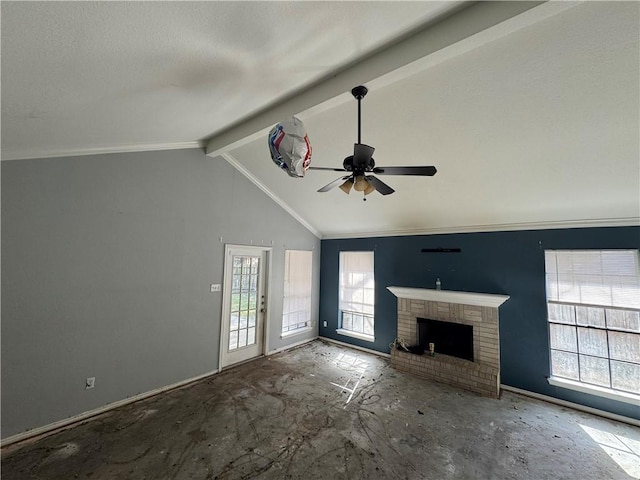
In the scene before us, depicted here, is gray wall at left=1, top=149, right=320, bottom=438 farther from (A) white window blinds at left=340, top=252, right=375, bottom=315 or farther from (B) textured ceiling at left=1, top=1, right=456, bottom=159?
(A) white window blinds at left=340, top=252, right=375, bottom=315

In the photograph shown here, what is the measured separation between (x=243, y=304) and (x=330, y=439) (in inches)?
103

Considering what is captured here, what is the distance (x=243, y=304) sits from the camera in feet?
15.1

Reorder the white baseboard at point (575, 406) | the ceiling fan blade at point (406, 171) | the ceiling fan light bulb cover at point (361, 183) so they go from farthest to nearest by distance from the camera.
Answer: the white baseboard at point (575, 406), the ceiling fan light bulb cover at point (361, 183), the ceiling fan blade at point (406, 171)

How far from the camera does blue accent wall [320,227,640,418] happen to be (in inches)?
136

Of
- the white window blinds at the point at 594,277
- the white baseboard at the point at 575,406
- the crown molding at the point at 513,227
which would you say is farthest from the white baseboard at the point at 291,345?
the white window blinds at the point at 594,277

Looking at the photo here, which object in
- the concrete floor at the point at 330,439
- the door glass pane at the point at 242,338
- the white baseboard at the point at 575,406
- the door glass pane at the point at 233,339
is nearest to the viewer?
the concrete floor at the point at 330,439

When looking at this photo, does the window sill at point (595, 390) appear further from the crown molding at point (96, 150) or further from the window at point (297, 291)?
the crown molding at point (96, 150)

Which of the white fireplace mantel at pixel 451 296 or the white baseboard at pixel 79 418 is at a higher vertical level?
the white fireplace mantel at pixel 451 296

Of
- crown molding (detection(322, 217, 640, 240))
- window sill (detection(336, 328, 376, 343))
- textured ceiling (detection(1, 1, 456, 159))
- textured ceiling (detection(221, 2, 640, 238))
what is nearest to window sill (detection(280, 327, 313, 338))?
window sill (detection(336, 328, 376, 343))

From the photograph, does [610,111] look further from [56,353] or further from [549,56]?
[56,353]

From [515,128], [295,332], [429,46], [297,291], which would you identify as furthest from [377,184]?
[295,332]

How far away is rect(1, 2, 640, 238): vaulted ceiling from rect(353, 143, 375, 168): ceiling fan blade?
589 mm

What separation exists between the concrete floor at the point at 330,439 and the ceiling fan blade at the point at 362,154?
2.67 meters

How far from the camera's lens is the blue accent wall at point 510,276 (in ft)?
11.3
